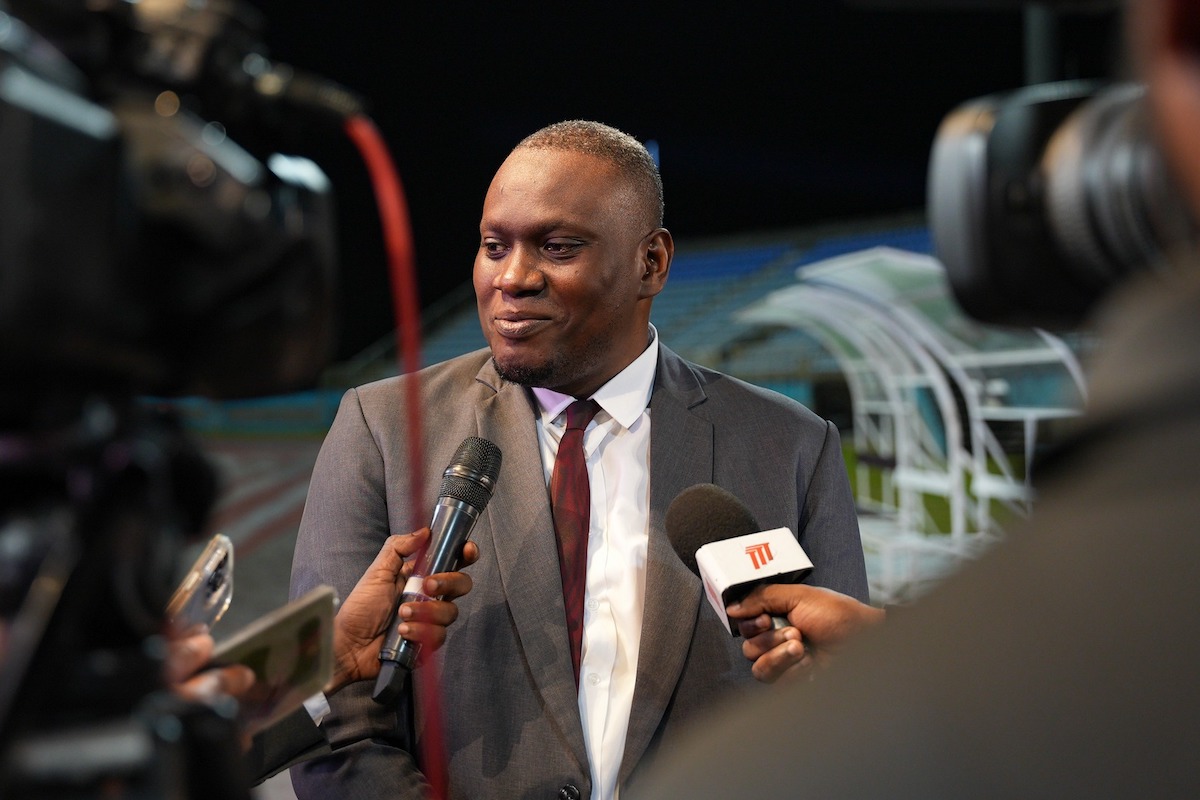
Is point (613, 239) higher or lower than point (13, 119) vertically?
lower

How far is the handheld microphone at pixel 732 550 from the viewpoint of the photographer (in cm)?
148

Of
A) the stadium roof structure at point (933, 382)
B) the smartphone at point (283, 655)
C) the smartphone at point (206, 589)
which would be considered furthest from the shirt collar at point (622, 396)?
the stadium roof structure at point (933, 382)

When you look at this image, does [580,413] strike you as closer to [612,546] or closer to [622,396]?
[622,396]

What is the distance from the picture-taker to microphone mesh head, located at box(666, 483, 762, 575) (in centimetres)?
162

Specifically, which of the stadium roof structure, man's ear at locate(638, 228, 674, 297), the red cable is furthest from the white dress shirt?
the stadium roof structure

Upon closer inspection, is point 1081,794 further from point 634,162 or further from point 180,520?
point 634,162

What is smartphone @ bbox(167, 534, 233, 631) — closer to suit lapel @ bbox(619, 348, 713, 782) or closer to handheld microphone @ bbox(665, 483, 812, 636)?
handheld microphone @ bbox(665, 483, 812, 636)

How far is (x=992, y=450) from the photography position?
6.42 metres

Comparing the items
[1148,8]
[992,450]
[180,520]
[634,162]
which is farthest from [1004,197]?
[992,450]

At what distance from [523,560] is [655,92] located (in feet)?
57.8

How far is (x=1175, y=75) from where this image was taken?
46cm

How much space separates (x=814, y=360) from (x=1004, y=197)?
1468 centimetres

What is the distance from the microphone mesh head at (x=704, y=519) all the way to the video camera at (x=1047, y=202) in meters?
0.83

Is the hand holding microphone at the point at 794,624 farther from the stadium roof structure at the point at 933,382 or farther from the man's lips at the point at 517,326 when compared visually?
the stadium roof structure at the point at 933,382
